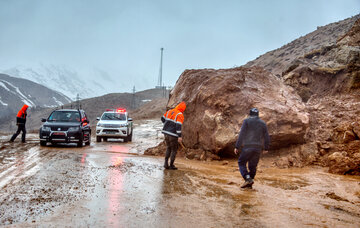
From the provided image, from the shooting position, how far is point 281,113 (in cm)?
1119

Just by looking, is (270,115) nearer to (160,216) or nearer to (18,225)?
(160,216)

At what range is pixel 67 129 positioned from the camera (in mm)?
14438

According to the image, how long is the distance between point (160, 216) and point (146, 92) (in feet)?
428

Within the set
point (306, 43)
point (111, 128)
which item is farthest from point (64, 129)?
point (306, 43)

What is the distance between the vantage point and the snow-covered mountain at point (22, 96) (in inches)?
4475

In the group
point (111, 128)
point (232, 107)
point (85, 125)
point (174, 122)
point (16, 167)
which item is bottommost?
point (16, 167)

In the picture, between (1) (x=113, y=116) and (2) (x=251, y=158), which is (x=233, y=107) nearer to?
(2) (x=251, y=158)

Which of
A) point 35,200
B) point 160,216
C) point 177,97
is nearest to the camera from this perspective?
point 160,216

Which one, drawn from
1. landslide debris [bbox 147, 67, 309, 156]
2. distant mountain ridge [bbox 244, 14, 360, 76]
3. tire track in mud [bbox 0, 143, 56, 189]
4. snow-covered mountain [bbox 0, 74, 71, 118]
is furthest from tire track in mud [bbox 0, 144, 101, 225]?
snow-covered mountain [bbox 0, 74, 71, 118]

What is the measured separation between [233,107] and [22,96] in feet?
441

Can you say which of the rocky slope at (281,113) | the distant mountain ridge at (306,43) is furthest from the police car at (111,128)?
the distant mountain ridge at (306,43)

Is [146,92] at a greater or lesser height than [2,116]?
greater

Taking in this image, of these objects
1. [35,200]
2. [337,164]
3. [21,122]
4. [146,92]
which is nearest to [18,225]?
[35,200]

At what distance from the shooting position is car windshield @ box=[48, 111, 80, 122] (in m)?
15.3
